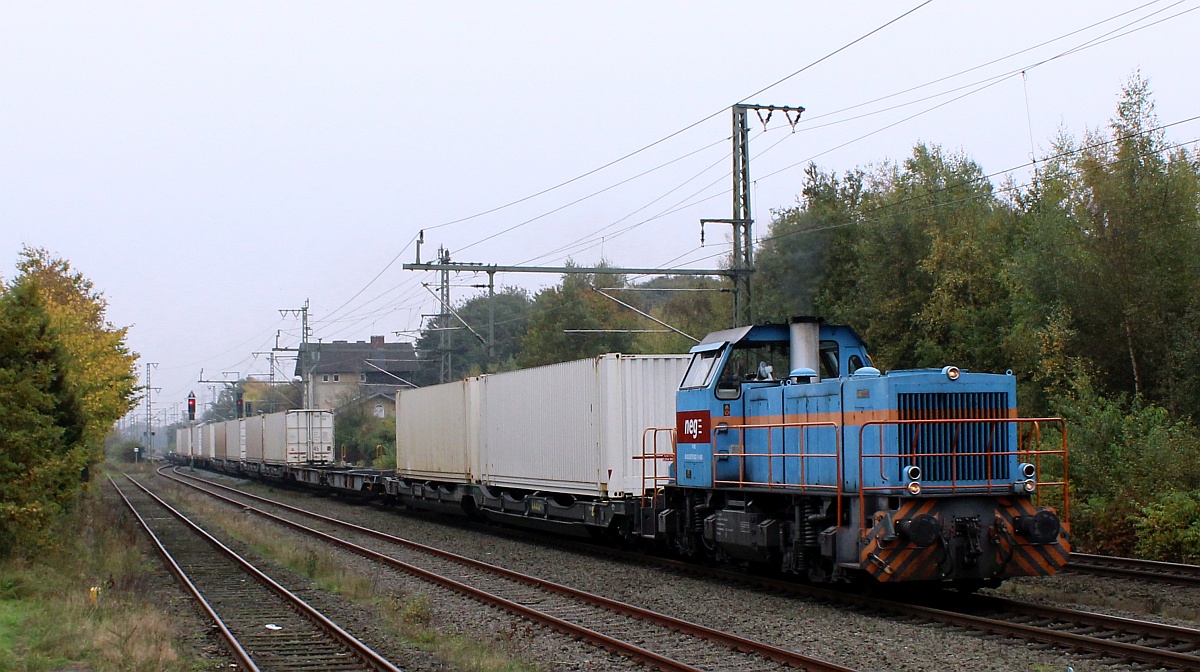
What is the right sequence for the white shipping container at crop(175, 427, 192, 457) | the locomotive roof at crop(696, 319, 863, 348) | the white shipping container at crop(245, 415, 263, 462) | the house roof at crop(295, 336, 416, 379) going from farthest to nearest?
the house roof at crop(295, 336, 416, 379) < the white shipping container at crop(175, 427, 192, 457) < the white shipping container at crop(245, 415, 263, 462) < the locomotive roof at crop(696, 319, 863, 348)

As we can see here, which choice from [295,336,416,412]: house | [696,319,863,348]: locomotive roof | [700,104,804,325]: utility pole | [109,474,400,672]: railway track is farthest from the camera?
[295,336,416,412]: house

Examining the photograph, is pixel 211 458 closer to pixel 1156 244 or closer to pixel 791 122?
pixel 791 122

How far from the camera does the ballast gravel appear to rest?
28.4 ft

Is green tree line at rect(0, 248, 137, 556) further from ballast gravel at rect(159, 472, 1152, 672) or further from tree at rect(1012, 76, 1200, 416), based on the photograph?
tree at rect(1012, 76, 1200, 416)

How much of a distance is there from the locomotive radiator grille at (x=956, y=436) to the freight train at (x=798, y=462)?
0.6 inches

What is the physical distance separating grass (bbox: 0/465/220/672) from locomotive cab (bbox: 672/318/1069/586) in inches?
247

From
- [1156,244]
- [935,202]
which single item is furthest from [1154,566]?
[935,202]

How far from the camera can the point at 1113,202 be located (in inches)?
930

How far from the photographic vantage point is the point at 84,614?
467 inches

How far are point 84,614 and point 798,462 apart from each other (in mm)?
8221

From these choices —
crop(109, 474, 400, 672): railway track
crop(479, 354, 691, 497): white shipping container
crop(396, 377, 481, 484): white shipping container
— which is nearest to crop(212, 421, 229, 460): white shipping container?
crop(396, 377, 481, 484): white shipping container

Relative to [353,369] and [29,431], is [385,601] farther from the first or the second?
[353,369]

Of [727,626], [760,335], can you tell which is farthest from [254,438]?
[727,626]

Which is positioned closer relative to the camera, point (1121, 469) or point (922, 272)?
point (1121, 469)
